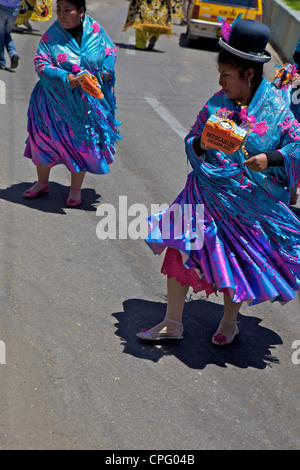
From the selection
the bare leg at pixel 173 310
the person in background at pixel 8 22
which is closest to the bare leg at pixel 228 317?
the bare leg at pixel 173 310

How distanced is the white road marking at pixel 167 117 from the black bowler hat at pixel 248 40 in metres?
5.30

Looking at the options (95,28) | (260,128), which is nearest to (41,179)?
(95,28)

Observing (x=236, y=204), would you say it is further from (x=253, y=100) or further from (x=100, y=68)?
(x=100, y=68)

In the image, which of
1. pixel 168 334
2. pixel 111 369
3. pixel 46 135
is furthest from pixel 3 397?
pixel 46 135

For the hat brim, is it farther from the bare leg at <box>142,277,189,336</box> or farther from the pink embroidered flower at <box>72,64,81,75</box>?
the pink embroidered flower at <box>72,64,81,75</box>

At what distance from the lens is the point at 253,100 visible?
3.63 m

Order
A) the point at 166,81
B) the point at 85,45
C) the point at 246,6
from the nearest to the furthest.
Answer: the point at 85,45
the point at 166,81
the point at 246,6

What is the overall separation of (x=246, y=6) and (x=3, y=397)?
50.5 feet

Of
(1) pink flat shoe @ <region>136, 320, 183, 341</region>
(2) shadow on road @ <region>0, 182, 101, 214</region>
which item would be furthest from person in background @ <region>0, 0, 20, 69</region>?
(1) pink flat shoe @ <region>136, 320, 183, 341</region>

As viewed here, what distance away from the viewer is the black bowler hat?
3.50 m

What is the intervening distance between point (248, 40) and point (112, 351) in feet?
5.90

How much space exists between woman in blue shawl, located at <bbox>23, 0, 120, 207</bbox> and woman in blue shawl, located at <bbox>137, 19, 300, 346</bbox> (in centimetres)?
192

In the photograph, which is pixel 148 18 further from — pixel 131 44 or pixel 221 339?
pixel 221 339

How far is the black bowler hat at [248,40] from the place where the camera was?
3502 millimetres
